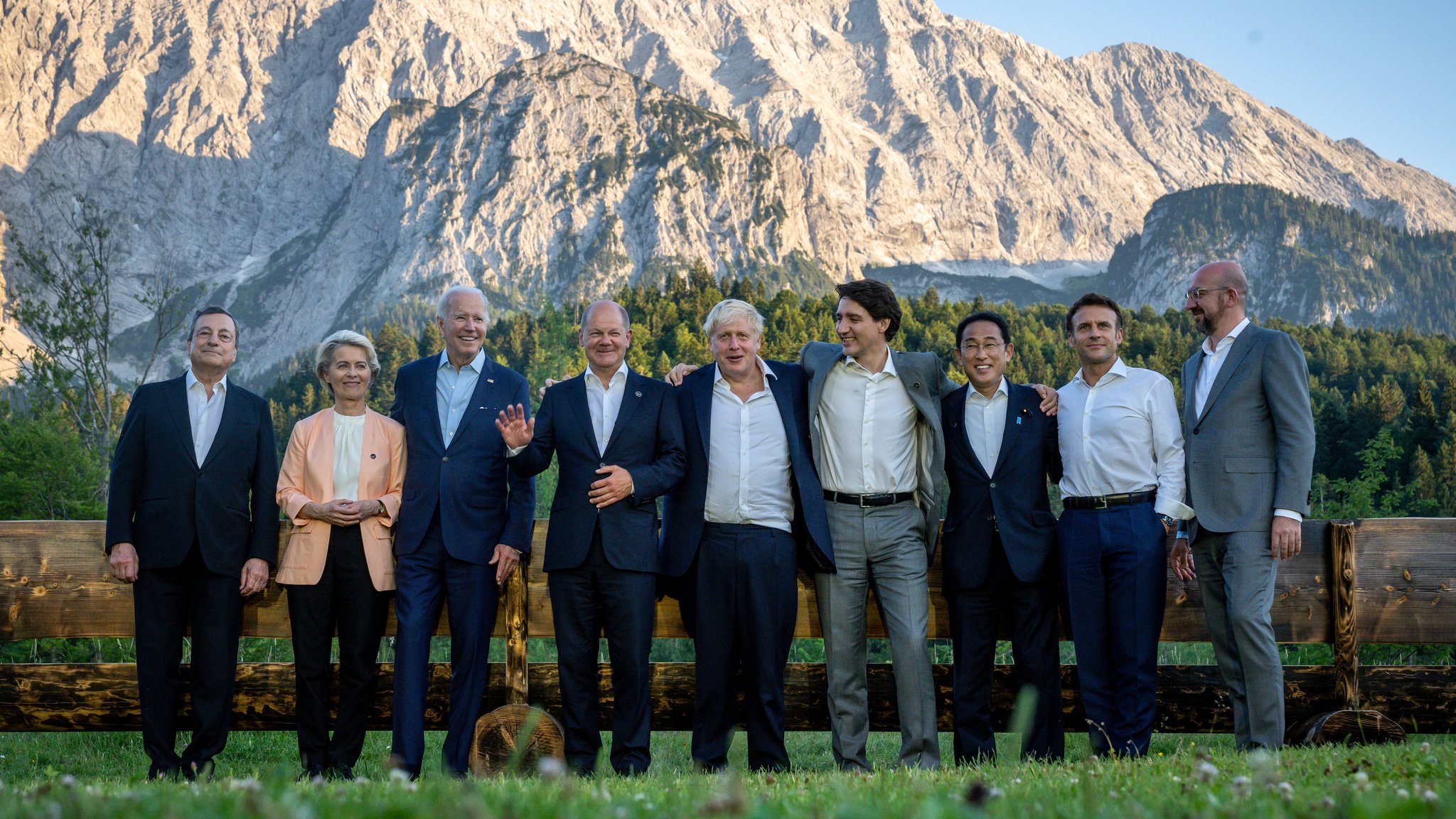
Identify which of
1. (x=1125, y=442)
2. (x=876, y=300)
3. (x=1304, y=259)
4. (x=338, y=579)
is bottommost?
(x=338, y=579)

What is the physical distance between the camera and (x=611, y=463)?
5.36m

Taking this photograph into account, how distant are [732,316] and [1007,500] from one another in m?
1.74

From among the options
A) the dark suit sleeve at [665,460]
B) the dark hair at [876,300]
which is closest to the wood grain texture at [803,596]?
the dark suit sleeve at [665,460]

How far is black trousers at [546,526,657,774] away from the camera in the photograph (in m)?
5.18

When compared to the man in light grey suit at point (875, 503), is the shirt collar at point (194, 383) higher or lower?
higher

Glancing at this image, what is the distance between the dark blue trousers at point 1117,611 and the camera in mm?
5168

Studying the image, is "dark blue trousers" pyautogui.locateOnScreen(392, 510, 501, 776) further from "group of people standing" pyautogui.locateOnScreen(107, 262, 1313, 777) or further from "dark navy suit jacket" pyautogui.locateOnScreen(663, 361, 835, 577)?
"dark navy suit jacket" pyautogui.locateOnScreen(663, 361, 835, 577)

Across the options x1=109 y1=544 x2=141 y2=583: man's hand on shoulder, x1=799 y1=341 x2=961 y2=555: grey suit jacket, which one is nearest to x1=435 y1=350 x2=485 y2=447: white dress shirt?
x1=109 y1=544 x2=141 y2=583: man's hand on shoulder

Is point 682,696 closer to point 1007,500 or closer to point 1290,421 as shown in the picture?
point 1007,500

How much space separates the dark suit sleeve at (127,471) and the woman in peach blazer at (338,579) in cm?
76

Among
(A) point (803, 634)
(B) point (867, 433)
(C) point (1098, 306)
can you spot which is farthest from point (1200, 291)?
(A) point (803, 634)

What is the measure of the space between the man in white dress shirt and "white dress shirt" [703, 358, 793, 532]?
1.51m

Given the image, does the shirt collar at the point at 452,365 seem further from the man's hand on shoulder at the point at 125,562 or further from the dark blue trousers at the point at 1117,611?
the dark blue trousers at the point at 1117,611

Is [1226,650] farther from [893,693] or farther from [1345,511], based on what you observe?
[1345,511]
